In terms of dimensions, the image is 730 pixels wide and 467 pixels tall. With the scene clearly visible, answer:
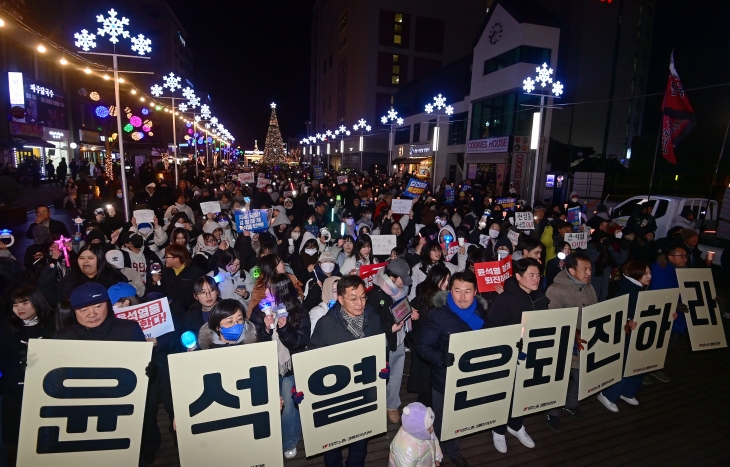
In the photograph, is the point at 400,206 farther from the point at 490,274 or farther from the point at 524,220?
the point at 490,274

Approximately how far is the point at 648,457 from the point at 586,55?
114 ft

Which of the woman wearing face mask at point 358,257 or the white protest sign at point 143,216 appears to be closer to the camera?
the woman wearing face mask at point 358,257

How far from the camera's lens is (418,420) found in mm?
3254

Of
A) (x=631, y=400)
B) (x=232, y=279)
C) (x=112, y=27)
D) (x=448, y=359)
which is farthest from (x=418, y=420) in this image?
(x=112, y=27)

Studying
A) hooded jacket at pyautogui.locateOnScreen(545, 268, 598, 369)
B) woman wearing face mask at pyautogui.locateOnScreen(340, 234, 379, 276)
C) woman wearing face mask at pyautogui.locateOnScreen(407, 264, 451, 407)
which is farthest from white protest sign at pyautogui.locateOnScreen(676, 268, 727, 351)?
woman wearing face mask at pyautogui.locateOnScreen(340, 234, 379, 276)

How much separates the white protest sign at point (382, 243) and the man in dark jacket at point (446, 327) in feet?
13.1

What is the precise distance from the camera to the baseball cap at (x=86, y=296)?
355 centimetres

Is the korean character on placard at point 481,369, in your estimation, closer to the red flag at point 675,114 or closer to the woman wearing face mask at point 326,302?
the woman wearing face mask at point 326,302

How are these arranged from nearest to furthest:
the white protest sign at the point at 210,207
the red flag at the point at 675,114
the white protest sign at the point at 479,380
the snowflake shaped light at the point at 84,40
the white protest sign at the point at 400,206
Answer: the white protest sign at the point at 479,380
the white protest sign at the point at 210,207
the snowflake shaped light at the point at 84,40
the white protest sign at the point at 400,206
the red flag at the point at 675,114

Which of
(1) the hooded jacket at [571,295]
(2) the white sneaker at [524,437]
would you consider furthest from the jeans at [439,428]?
(1) the hooded jacket at [571,295]

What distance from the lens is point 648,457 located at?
15.0 feet

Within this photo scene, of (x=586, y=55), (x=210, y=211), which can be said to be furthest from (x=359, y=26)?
(x=210, y=211)

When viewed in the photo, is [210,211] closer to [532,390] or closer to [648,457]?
[532,390]

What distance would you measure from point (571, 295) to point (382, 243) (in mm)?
4027
